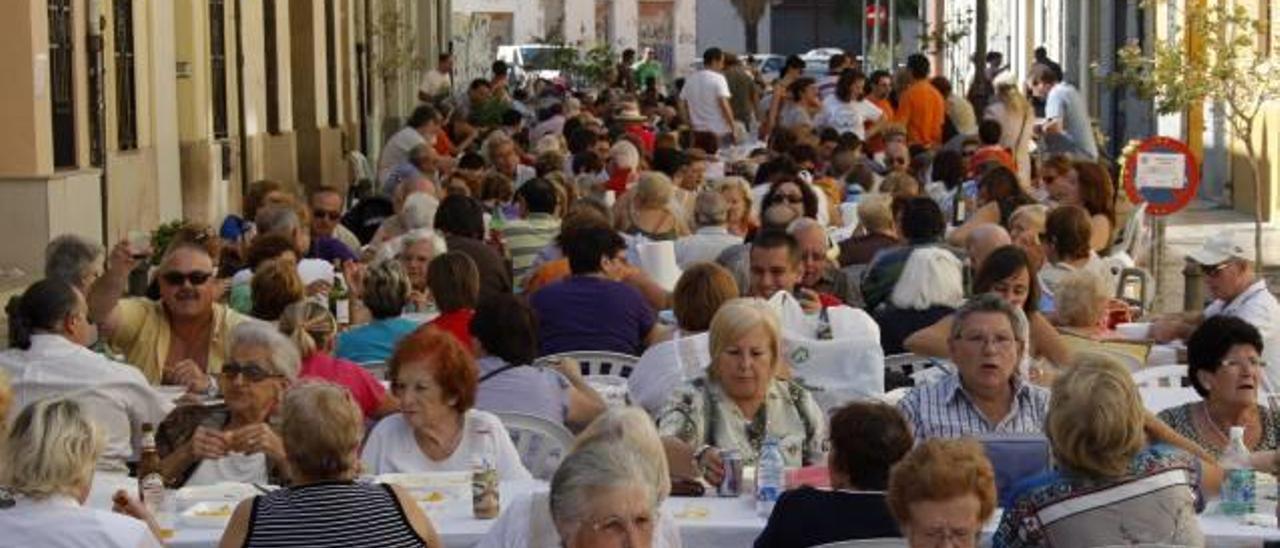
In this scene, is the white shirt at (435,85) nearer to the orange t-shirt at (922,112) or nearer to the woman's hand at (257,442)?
the orange t-shirt at (922,112)

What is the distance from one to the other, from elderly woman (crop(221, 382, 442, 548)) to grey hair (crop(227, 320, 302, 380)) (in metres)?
1.79

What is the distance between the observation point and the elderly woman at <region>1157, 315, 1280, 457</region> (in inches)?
377

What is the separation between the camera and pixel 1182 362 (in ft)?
41.9

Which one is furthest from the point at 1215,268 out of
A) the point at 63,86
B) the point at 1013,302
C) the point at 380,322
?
the point at 63,86

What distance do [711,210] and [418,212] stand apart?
1.74m

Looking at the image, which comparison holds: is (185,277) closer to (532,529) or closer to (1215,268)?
(1215,268)

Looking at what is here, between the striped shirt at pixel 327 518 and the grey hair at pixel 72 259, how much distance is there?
5294mm

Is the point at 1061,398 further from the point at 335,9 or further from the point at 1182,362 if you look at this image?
the point at 335,9

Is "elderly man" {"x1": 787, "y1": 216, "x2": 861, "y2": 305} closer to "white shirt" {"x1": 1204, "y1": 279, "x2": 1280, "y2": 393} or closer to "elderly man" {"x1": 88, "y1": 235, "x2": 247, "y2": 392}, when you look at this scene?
"white shirt" {"x1": 1204, "y1": 279, "x2": 1280, "y2": 393}

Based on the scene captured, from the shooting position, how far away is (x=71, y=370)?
35.2 feet

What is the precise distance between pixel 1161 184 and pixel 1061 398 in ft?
39.2

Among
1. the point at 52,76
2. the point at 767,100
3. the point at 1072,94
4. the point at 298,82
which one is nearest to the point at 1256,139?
the point at 1072,94

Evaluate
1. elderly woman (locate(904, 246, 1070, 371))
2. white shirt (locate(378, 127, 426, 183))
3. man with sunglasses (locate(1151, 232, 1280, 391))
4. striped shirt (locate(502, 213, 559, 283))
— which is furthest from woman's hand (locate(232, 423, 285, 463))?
white shirt (locate(378, 127, 426, 183))

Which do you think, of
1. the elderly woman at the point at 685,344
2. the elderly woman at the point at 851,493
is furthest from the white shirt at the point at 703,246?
the elderly woman at the point at 851,493
